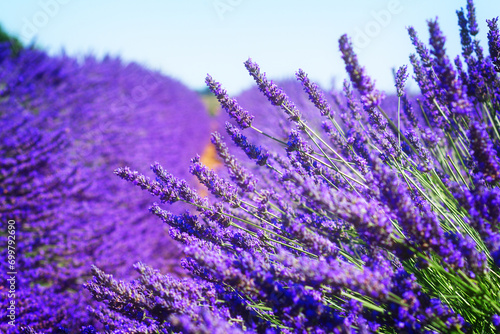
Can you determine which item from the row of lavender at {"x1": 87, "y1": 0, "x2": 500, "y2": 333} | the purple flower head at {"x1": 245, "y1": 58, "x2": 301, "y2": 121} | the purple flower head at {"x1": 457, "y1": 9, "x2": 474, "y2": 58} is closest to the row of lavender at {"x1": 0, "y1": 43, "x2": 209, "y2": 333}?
the row of lavender at {"x1": 87, "y1": 0, "x2": 500, "y2": 333}

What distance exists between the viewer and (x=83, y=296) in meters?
2.60

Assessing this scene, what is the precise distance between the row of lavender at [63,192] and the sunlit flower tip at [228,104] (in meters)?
1.71

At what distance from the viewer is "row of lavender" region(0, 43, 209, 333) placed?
94.5 inches

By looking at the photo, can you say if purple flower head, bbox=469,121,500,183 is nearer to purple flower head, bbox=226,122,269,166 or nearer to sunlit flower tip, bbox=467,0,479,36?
sunlit flower tip, bbox=467,0,479,36

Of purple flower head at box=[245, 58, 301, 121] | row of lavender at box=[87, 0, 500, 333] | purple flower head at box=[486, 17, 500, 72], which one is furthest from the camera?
purple flower head at box=[245, 58, 301, 121]

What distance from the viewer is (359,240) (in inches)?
44.0

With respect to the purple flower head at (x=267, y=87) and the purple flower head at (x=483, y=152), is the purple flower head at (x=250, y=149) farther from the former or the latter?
the purple flower head at (x=483, y=152)

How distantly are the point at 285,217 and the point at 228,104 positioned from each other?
59 cm

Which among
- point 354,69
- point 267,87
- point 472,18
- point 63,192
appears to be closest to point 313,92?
point 267,87

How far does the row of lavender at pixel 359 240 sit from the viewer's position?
30.7 inches

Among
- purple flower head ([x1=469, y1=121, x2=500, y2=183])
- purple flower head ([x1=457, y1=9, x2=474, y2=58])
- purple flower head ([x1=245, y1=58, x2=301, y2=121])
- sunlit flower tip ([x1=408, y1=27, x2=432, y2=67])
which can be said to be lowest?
purple flower head ([x1=469, y1=121, x2=500, y2=183])

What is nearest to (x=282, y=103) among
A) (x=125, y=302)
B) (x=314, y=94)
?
(x=314, y=94)

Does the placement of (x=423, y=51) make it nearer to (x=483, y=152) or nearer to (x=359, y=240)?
(x=483, y=152)

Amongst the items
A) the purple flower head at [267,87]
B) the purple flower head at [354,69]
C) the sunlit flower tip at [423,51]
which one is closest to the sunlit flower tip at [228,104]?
the purple flower head at [267,87]
